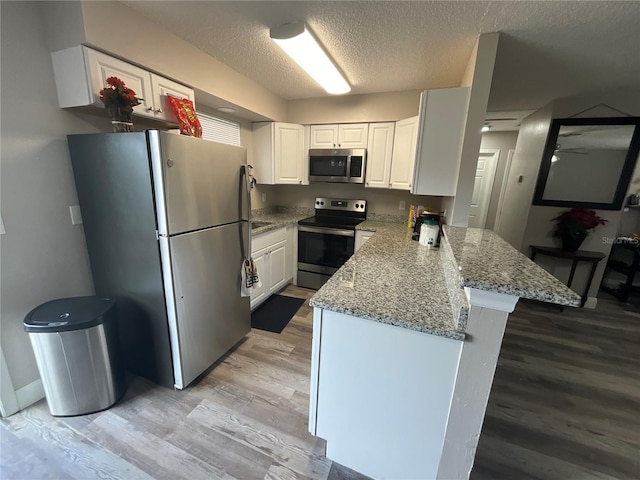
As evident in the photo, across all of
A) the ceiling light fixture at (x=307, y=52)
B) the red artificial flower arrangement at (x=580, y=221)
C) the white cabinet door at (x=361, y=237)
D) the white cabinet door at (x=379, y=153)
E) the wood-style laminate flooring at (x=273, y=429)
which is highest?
the ceiling light fixture at (x=307, y=52)

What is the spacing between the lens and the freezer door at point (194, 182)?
1.42 meters

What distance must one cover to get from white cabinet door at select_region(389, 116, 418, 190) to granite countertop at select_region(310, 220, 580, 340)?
1.36 m

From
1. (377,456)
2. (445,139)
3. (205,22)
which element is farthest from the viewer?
(445,139)

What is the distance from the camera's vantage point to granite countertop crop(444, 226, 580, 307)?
0.77m

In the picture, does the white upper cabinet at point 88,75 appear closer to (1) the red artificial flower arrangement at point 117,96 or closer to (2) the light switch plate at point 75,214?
(1) the red artificial flower arrangement at point 117,96

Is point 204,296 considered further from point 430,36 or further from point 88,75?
point 430,36

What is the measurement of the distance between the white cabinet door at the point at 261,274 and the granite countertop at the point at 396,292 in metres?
1.17

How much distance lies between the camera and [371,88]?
289cm

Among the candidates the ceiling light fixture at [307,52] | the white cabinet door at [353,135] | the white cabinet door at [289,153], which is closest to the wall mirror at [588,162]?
the white cabinet door at [353,135]

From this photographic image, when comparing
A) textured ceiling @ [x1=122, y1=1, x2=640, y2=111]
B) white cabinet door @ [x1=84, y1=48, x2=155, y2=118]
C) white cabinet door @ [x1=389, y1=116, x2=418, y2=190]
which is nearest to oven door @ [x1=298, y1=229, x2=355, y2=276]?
white cabinet door @ [x1=389, y1=116, x2=418, y2=190]

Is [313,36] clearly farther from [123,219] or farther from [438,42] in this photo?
[123,219]

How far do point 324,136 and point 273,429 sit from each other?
3073 mm

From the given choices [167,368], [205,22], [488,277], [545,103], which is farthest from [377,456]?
[545,103]

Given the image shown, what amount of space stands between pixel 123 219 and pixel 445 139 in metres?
2.34
